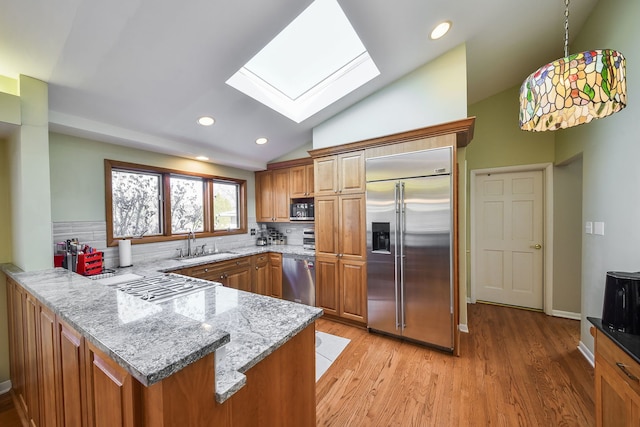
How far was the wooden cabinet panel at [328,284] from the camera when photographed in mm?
3115

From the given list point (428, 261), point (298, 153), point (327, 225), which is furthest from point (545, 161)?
point (298, 153)

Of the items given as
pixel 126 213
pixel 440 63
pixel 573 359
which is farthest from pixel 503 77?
pixel 126 213

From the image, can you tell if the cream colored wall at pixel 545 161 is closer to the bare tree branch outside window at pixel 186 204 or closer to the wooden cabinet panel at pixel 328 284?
the wooden cabinet panel at pixel 328 284

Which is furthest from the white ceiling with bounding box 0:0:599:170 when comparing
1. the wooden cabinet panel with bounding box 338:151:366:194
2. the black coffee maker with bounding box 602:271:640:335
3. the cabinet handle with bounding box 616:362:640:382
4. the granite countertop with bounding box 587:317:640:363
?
the cabinet handle with bounding box 616:362:640:382

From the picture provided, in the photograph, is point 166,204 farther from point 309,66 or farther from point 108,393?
point 108,393

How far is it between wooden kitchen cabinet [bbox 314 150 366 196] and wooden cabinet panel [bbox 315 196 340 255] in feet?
0.39

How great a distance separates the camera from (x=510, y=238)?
11.8 ft

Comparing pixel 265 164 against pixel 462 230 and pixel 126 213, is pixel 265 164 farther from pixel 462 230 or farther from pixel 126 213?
pixel 462 230

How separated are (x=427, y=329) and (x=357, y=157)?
199 centimetres

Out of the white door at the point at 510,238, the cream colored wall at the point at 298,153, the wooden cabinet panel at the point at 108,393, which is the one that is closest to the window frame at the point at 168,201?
the cream colored wall at the point at 298,153

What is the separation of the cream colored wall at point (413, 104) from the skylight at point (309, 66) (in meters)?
0.32

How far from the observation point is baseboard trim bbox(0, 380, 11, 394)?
6.51ft

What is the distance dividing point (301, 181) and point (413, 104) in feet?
6.19

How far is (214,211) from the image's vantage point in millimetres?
3783
